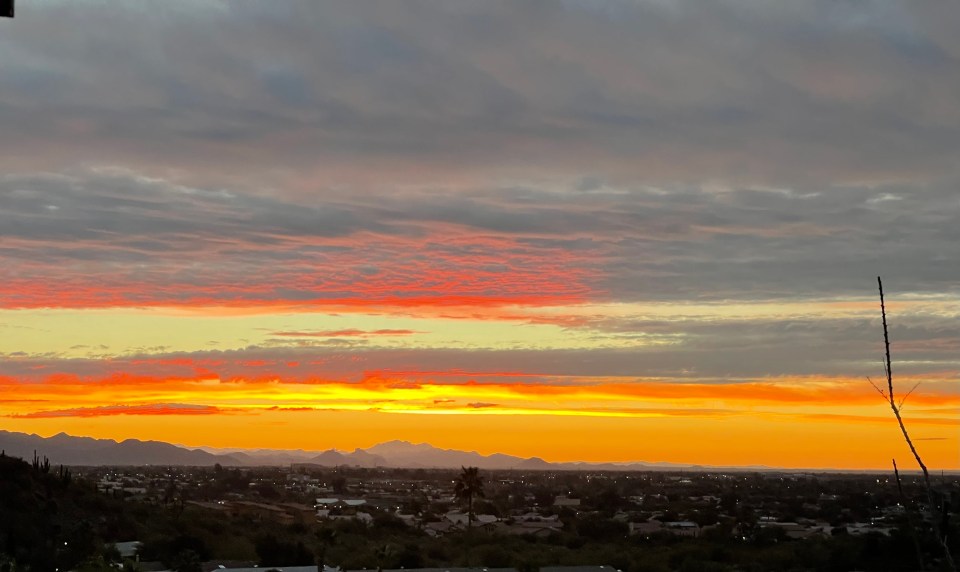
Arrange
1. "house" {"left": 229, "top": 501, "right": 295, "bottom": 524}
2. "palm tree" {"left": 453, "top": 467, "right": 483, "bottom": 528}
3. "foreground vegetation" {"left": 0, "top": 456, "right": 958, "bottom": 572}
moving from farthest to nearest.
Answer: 1. "house" {"left": 229, "top": 501, "right": 295, "bottom": 524}
2. "palm tree" {"left": 453, "top": 467, "right": 483, "bottom": 528}
3. "foreground vegetation" {"left": 0, "top": 456, "right": 958, "bottom": 572}

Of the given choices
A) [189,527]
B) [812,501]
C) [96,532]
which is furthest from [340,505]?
Answer: [812,501]

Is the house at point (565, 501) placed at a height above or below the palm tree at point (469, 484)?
below

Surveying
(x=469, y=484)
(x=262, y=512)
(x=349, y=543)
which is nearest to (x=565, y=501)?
(x=262, y=512)

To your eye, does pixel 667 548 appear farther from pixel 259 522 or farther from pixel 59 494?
pixel 59 494

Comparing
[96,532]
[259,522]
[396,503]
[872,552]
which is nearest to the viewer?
[872,552]

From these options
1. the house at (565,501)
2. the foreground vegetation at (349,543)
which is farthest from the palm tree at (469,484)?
the house at (565,501)

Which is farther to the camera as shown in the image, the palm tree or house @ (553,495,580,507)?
house @ (553,495,580,507)

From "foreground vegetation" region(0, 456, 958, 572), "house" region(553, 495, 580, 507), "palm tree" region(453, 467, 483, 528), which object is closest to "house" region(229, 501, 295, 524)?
"foreground vegetation" region(0, 456, 958, 572)

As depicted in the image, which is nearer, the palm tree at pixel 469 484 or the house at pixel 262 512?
the palm tree at pixel 469 484

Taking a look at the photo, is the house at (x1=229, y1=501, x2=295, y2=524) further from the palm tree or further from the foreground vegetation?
the palm tree

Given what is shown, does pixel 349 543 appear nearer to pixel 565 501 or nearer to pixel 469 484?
pixel 469 484

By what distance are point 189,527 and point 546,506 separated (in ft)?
252

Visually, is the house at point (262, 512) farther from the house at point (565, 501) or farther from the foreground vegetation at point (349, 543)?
the house at point (565, 501)

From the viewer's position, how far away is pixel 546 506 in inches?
6334
